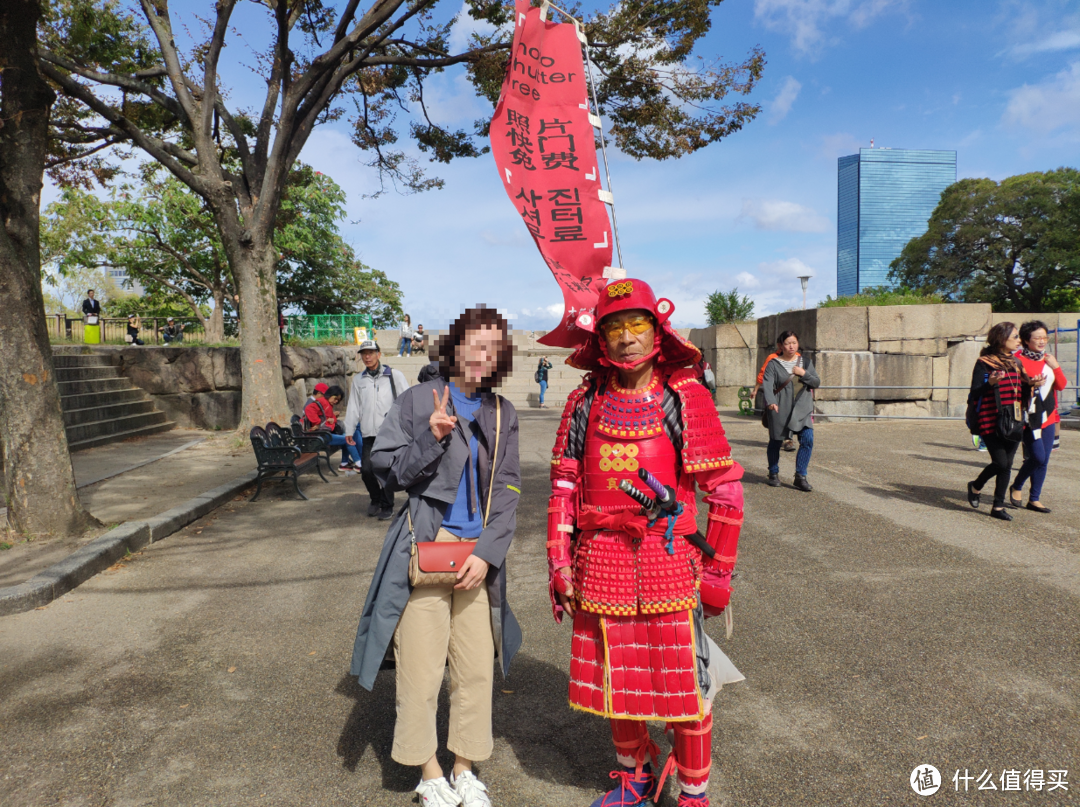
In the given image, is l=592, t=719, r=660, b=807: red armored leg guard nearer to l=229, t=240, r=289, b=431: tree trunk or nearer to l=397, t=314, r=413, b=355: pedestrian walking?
l=229, t=240, r=289, b=431: tree trunk

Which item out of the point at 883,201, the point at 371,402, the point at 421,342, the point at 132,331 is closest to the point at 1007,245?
the point at 421,342

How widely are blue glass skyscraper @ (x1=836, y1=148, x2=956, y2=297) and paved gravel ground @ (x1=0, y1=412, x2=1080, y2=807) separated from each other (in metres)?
194

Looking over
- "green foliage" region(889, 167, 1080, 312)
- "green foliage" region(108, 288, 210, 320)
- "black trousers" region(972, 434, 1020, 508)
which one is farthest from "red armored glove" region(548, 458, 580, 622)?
"green foliage" region(889, 167, 1080, 312)

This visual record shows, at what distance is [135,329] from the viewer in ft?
69.6

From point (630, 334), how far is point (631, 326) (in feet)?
0.10

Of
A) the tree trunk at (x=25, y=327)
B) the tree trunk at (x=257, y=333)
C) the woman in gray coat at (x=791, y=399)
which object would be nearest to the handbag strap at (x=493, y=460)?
the tree trunk at (x=25, y=327)

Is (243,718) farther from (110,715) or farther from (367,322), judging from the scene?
(367,322)

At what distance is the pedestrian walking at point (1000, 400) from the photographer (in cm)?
622

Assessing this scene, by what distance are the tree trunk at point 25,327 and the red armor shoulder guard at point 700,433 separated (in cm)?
569

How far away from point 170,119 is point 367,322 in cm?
1314

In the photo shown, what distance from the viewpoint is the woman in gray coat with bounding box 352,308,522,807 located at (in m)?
2.43

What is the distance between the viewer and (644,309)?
2314mm

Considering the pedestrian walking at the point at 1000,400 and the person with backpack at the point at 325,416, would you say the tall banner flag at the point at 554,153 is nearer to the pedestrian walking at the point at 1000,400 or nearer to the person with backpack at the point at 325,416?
the pedestrian walking at the point at 1000,400

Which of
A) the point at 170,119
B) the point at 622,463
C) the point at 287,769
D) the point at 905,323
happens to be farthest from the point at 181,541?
the point at 905,323
